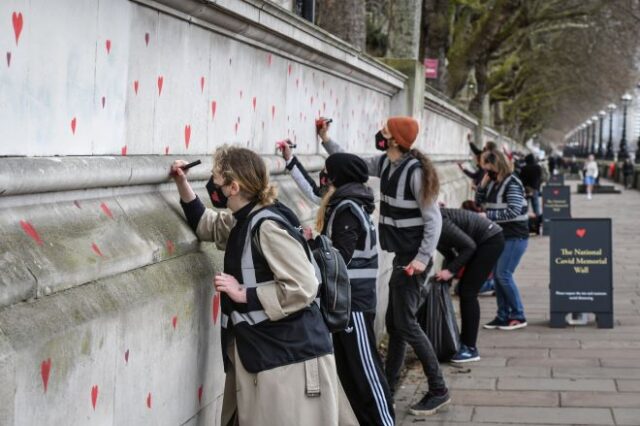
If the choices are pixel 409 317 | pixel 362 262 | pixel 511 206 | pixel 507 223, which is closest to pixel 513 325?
pixel 507 223

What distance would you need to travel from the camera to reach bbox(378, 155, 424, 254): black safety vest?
24.5 ft

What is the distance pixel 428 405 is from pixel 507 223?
12.2 ft

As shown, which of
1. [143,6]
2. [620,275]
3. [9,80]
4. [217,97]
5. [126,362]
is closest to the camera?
[9,80]

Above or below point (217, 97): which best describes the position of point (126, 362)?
below

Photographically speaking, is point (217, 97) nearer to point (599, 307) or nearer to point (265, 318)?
point (265, 318)

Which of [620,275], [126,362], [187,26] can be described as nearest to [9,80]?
[126,362]

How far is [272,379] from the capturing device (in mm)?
4488

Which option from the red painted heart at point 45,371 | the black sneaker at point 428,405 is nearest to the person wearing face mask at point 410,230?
the black sneaker at point 428,405

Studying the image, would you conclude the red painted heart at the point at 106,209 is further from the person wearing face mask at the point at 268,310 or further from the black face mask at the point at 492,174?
the black face mask at the point at 492,174

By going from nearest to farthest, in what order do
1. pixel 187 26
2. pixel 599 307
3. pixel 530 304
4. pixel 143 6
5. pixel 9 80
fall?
pixel 9 80, pixel 143 6, pixel 187 26, pixel 599 307, pixel 530 304

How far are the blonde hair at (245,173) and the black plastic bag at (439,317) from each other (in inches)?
172

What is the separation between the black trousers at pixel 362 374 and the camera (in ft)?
20.9

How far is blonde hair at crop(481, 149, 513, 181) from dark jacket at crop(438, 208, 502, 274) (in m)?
1.94

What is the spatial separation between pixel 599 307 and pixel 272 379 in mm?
7363
